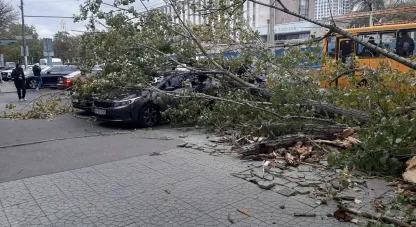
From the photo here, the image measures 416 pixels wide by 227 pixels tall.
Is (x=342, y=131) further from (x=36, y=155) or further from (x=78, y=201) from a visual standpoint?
(x=36, y=155)

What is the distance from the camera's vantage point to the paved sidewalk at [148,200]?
12.5ft

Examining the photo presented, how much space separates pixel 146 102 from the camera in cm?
933

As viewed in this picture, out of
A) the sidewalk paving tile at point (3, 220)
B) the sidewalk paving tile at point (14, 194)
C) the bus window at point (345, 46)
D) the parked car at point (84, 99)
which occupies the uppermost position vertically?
the bus window at point (345, 46)

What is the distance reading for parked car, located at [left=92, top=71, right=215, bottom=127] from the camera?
9078 millimetres

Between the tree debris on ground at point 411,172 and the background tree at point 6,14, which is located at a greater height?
the background tree at point 6,14

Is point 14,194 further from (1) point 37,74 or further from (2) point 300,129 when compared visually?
(1) point 37,74

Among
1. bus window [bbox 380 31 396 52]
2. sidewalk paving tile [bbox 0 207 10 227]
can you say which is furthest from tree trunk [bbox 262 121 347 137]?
bus window [bbox 380 31 396 52]

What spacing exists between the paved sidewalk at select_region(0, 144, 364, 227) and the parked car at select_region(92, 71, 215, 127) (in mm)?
3415

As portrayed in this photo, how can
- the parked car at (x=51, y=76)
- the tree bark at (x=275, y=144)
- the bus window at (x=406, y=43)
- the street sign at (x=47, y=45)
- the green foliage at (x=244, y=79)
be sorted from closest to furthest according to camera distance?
the green foliage at (x=244, y=79) < the tree bark at (x=275, y=144) < the bus window at (x=406, y=43) < the parked car at (x=51, y=76) < the street sign at (x=47, y=45)

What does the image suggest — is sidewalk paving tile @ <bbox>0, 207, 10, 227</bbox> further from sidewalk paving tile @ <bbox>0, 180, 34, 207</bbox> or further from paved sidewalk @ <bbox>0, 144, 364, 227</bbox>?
sidewalk paving tile @ <bbox>0, 180, 34, 207</bbox>

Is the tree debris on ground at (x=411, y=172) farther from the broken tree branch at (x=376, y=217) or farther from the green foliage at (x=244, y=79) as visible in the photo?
the broken tree branch at (x=376, y=217)

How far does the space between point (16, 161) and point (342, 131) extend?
5655mm

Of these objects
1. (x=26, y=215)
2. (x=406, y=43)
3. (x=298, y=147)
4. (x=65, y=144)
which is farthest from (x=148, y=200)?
(x=406, y=43)

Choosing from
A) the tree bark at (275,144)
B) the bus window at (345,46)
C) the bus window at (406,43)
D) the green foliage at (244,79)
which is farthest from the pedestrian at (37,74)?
the bus window at (406,43)
